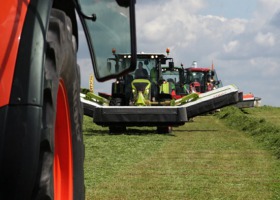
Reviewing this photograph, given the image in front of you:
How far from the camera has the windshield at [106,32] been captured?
3.63 meters

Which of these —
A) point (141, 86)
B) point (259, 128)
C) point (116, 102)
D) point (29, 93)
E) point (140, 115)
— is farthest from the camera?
point (141, 86)

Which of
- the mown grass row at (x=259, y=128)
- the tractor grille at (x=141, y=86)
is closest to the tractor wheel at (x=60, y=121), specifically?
the mown grass row at (x=259, y=128)

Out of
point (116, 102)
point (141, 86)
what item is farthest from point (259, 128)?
point (116, 102)

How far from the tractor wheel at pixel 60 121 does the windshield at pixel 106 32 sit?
0.33 meters

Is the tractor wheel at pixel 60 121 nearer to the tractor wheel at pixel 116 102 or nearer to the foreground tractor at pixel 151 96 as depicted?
the foreground tractor at pixel 151 96

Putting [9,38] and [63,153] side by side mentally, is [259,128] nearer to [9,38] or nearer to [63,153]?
[63,153]

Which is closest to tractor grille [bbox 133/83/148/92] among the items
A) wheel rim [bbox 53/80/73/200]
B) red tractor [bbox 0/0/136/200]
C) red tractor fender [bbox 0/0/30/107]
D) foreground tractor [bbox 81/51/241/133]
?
foreground tractor [bbox 81/51/241/133]

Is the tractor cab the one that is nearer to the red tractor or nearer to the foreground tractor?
the foreground tractor

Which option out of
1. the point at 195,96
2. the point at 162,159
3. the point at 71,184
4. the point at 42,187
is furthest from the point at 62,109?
the point at 195,96

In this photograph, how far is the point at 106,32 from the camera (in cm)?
373

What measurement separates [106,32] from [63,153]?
2.72ft

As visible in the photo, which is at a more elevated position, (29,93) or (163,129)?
(163,129)

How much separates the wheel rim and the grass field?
3664mm

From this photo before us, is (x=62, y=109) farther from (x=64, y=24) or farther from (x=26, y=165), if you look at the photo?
(x=26, y=165)
